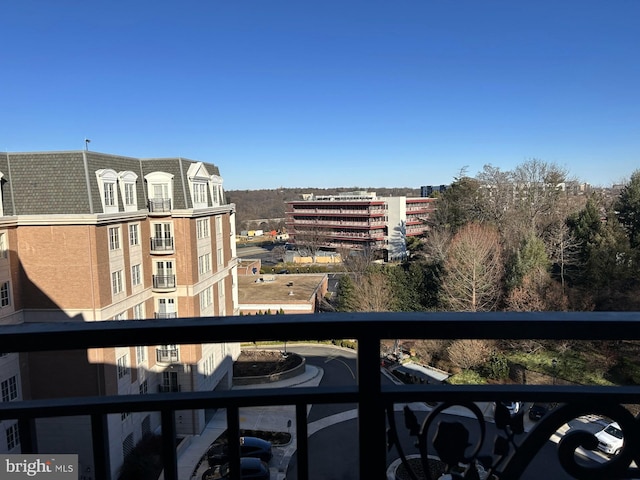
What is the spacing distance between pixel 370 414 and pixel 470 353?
1248 cm

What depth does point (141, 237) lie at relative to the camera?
1184 centimetres

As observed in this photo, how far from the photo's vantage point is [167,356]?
39.6 feet

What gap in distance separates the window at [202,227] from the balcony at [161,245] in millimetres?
953

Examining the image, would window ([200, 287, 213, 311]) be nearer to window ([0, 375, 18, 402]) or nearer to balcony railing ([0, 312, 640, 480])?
window ([0, 375, 18, 402])

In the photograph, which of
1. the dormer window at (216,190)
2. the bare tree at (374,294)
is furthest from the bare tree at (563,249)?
the dormer window at (216,190)

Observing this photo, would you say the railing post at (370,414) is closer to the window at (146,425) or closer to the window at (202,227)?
the window at (146,425)

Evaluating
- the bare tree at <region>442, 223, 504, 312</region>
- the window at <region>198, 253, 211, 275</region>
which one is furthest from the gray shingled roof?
the bare tree at <region>442, 223, 504, 312</region>

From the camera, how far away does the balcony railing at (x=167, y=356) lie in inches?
472

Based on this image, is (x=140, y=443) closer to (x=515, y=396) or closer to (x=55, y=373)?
(x=55, y=373)

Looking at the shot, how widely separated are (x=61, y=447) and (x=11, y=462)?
9.53 m

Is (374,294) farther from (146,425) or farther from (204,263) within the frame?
(146,425)

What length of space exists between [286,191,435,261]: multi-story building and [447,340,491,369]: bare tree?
2002 cm

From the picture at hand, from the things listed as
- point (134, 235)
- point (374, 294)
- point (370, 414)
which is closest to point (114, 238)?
point (134, 235)

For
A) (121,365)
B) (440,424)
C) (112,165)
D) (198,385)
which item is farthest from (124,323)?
(198,385)
